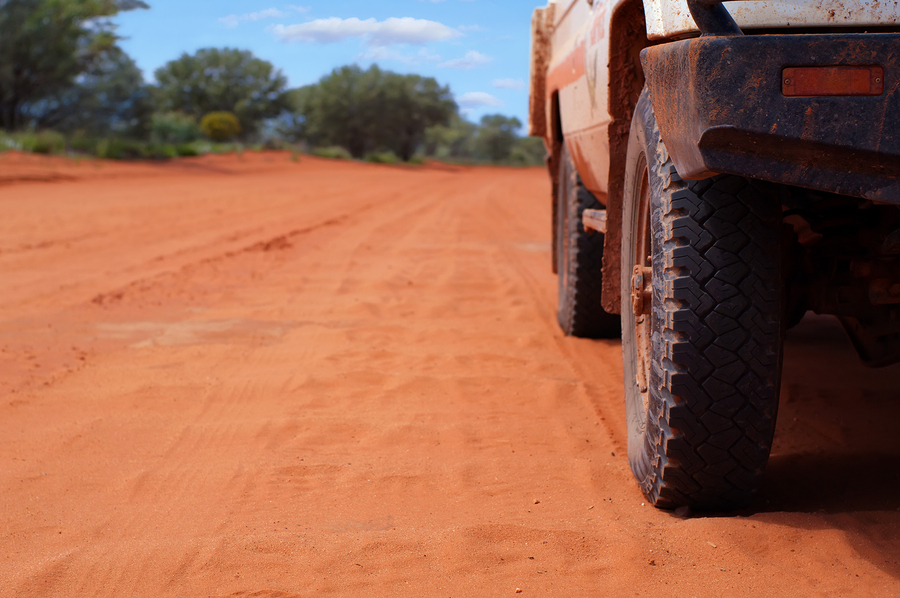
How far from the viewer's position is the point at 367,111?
2207 inches

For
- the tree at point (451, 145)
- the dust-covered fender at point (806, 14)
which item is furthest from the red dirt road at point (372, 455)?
the tree at point (451, 145)

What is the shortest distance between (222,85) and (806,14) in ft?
181

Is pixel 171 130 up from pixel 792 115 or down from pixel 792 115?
up

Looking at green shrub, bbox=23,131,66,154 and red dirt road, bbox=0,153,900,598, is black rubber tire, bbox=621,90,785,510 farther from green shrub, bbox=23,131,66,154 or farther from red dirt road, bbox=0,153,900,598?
green shrub, bbox=23,131,66,154

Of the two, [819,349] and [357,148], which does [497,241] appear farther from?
[357,148]

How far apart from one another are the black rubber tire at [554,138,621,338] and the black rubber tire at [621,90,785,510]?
2.19 metres

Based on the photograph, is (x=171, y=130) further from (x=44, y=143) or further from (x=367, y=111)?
(x=367, y=111)

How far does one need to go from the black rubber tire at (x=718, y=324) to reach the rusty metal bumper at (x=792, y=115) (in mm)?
374

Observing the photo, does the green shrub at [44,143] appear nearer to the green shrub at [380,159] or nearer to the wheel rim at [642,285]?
the wheel rim at [642,285]

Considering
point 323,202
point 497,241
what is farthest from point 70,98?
point 497,241

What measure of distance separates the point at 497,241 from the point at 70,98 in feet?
90.3

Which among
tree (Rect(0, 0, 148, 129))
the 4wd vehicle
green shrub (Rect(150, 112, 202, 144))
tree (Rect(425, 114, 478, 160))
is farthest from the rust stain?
tree (Rect(425, 114, 478, 160))

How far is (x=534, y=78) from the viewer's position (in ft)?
19.5

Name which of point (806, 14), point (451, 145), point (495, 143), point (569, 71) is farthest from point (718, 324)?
point (451, 145)
